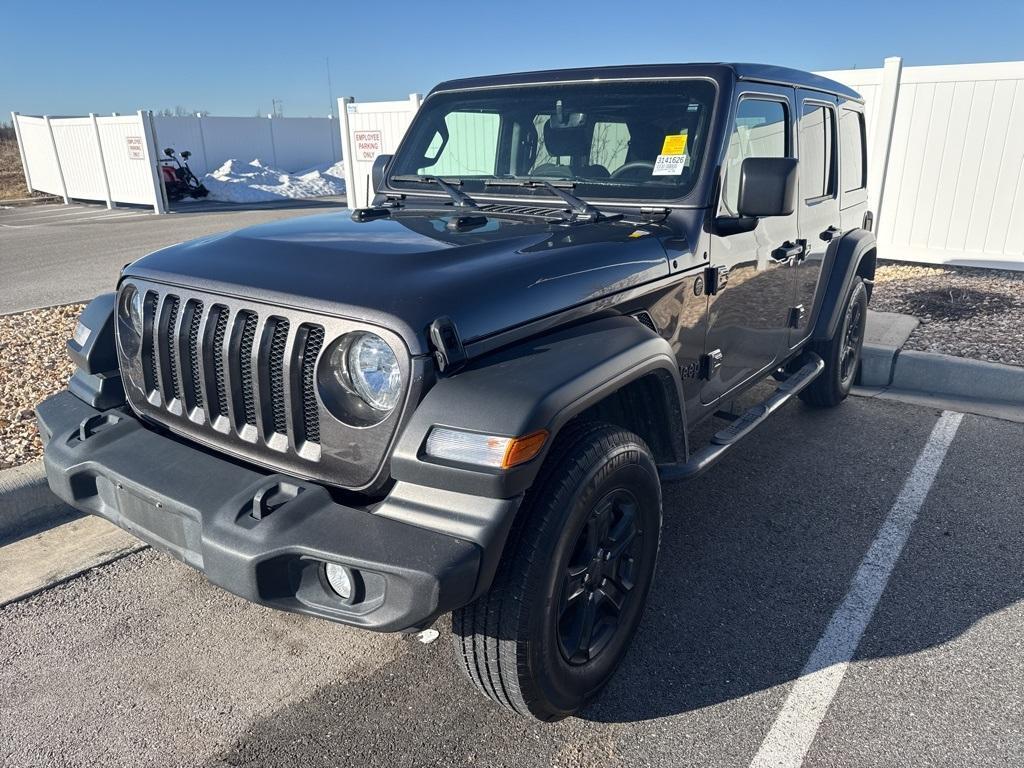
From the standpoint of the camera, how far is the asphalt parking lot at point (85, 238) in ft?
28.8

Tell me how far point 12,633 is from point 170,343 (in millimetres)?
1369

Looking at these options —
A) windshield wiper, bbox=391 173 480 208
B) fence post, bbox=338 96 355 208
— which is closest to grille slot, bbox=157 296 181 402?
windshield wiper, bbox=391 173 480 208

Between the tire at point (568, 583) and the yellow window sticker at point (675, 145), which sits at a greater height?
the yellow window sticker at point (675, 145)

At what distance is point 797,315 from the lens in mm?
4258

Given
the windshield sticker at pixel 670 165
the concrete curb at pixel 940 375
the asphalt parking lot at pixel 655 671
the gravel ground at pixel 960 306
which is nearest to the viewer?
the asphalt parking lot at pixel 655 671

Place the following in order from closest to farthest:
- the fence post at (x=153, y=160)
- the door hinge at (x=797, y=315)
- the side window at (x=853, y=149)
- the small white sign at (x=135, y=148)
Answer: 1. the door hinge at (x=797, y=315)
2. the side window at (x=853, y=149)
3. the fence post at (x=153, y=160)
4. the small white sign at (x=135, y=148)

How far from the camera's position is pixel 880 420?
5.12m

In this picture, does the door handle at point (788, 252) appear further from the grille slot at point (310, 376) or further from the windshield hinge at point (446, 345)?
the grille slot at point (310, 376)

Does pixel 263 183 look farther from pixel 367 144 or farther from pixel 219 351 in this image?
pixel 219 351

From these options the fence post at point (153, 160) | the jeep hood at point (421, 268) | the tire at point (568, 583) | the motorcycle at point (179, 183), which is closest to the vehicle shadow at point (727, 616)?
the tire at point (568, 583)

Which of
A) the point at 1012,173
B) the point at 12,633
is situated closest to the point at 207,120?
the point at 1012,173

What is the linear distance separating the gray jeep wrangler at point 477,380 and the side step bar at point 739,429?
0.9 inches

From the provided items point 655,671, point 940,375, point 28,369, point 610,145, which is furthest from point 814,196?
point 28,369

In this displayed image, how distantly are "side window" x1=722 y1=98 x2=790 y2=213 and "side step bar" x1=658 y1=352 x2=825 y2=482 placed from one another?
3.27 ft
